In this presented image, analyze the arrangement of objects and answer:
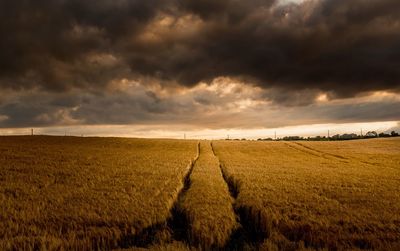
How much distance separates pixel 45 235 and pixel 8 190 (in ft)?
26.9

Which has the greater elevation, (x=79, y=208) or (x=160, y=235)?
(x=79, y=208)

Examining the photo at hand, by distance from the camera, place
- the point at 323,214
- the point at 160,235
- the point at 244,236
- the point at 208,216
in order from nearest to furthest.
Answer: the point at 160,235
the point at 244,236
the point at 208,216
the point at 323,214

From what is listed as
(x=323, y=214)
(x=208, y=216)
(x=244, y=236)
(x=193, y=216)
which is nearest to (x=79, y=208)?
(x=193, y=216)

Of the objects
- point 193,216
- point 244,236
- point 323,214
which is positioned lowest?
point 244,236

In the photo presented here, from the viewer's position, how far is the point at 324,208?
480 inches

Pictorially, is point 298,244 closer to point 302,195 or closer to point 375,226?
point 375,226

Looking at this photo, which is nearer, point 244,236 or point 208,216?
point 244,236

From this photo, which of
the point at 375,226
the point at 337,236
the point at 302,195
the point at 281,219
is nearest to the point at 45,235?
the point at 281,219

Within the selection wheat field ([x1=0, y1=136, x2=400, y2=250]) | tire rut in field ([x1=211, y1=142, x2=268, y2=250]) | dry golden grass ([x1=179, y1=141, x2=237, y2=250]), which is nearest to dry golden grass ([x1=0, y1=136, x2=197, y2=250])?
wheat field ([x1=0, y1=136, x2=400, y2=250])

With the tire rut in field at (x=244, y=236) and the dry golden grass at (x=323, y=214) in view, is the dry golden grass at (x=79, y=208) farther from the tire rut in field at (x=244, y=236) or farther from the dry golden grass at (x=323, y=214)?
the dry golden grass at (x=323, y=214)

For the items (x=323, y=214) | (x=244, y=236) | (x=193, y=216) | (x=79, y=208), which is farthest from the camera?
(x=79, y=208)

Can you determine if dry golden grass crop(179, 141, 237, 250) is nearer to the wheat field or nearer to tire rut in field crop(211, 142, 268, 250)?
the wheat field

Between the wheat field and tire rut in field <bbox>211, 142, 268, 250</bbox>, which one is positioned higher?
the wheat field

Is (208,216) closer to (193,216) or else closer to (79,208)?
(193,216)
